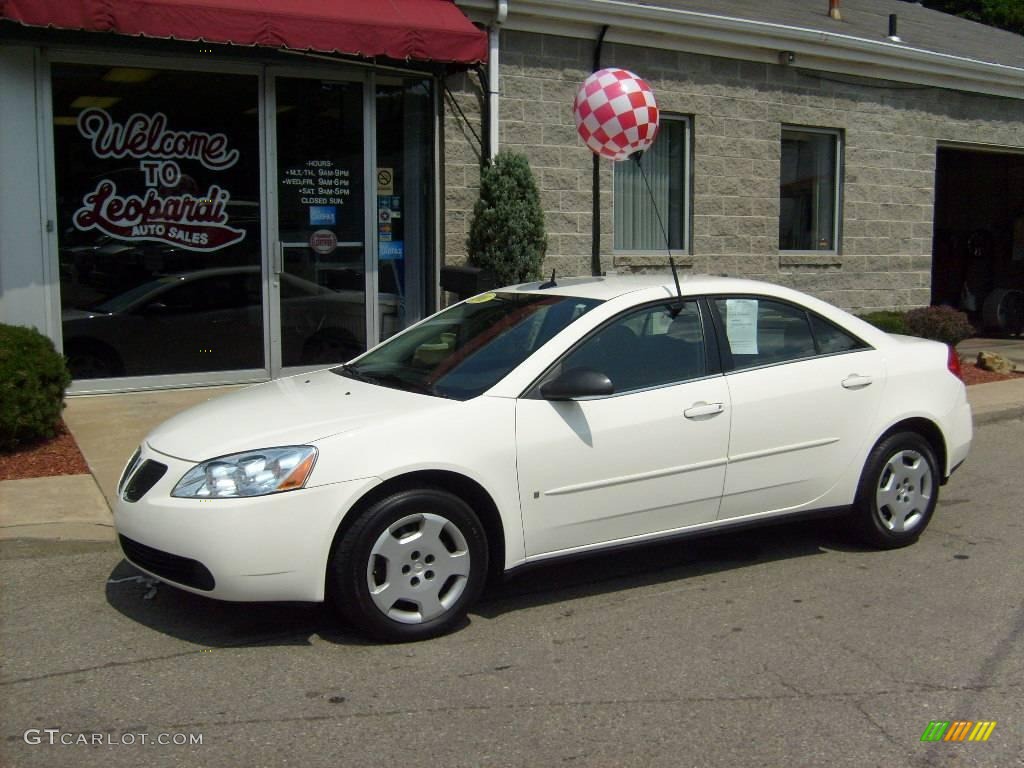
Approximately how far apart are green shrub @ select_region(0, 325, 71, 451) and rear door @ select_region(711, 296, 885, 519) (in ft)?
15.5

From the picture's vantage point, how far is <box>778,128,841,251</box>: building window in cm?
1377

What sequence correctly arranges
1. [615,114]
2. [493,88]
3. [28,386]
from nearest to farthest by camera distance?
[28,386] → [615,114] → [493,88]

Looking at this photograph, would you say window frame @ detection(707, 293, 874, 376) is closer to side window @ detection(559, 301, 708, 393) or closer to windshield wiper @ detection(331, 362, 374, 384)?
side window @ detection(559, 301, 708, 393)

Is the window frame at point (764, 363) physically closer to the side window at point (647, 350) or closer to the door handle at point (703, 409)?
the side window at point (647, 350)

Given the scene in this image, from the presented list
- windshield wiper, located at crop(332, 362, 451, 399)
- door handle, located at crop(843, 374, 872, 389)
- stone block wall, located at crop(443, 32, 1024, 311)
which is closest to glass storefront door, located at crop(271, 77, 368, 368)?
stone block wall, located at crop(443, 32, 1024, 311)

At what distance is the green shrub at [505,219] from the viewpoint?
10.8 m

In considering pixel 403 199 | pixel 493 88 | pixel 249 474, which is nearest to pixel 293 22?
pixel 403 199

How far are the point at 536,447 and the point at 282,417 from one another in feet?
3.74

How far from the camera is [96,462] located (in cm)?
751

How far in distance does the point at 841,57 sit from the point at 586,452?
33.3 feet

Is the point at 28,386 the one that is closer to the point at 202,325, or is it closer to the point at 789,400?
the point at 202,325

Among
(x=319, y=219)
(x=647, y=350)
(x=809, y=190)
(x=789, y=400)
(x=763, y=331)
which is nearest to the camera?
(x=647, y=350)

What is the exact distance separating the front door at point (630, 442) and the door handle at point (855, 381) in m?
0.83

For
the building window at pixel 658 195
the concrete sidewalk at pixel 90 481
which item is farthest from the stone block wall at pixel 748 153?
the concrete sidewalk at pixel 90 481
